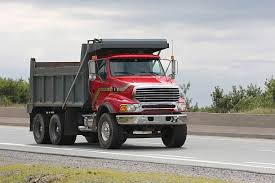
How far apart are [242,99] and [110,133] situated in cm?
2203

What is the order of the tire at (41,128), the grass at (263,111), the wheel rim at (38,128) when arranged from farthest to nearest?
1. the grass at (263,111)
2. the wheel rim at (38,128)
3. the tire at (41,128)

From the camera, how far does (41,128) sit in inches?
1080

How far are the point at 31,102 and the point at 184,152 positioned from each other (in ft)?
24.5

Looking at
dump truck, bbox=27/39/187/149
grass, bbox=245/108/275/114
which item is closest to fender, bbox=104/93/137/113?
dump truck, bbox=27/39/187/149

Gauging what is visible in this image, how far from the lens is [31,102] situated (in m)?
27.9

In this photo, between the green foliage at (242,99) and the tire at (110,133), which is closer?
the tire at (110,133)

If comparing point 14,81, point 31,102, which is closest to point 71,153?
point 31,102

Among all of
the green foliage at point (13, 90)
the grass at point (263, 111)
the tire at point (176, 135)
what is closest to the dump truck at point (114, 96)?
the tire at point (176, 135)

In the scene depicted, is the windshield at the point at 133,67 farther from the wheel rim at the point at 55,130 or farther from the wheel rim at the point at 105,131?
the wheel rim at the point at 55,130

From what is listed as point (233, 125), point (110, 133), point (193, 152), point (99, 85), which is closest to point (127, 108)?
point (110, 133)

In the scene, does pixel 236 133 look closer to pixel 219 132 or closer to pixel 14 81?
pixel 219 132

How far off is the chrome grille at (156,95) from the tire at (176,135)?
954mm

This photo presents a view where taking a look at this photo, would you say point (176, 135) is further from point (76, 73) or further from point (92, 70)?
point (76, 73)

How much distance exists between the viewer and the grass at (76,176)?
13586 mm
